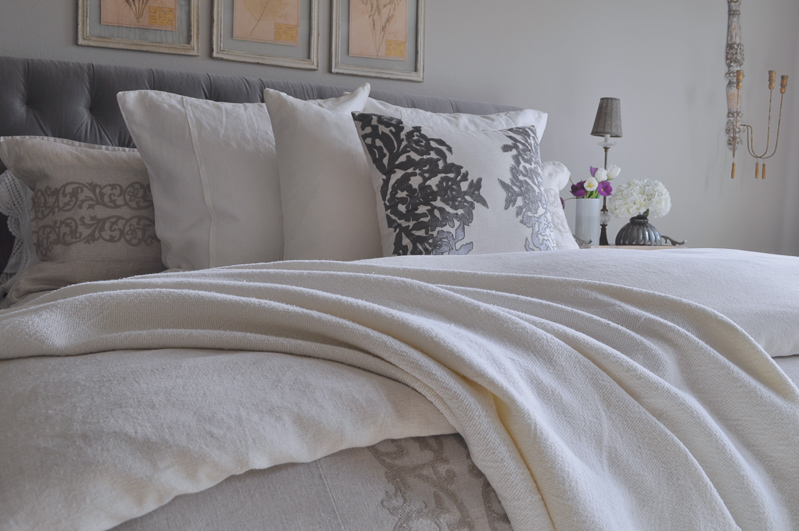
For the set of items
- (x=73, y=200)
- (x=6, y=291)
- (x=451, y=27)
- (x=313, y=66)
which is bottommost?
(x=6, y=291)

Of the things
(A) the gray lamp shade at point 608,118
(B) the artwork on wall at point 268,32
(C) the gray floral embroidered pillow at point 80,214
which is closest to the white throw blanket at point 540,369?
(C) the gray floral embroidered pillow at point 80,214

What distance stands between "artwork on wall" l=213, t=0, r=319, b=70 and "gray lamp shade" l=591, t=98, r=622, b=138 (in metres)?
1.34

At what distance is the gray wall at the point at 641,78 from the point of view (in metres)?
2.93

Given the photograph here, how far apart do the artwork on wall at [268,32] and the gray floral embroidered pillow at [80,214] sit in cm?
93

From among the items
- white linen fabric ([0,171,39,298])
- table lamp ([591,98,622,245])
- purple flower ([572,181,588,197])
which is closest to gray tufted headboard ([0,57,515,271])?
white linen fabric ([0,171,39,298])

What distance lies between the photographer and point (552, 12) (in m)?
3.16

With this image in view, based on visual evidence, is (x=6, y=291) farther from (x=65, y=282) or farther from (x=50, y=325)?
(x=50, y=325)

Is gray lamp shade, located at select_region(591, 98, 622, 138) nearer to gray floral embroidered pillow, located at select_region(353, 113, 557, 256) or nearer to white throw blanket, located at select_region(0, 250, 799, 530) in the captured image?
gray floral embroidered pillow, located at select_region(353, 113, 557, 256)

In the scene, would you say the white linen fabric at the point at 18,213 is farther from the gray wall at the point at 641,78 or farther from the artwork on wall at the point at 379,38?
the artwork on wall at the point at 379,38

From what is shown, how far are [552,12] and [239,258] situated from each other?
2.25m

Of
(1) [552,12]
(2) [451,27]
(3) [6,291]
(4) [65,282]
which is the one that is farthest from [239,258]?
(1) [552,12]

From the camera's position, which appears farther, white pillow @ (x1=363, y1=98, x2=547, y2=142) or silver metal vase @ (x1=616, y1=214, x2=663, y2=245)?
silver metal vase @ (x1=616, y1=214, x2=663, y2=245)

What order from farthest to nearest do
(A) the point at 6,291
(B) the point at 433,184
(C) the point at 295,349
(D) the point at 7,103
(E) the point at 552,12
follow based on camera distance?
1. (E) the point at 552,12
2. (D) the point at 7,103
3. (A) the point at 6,291
4. (B) the point at 433,184
5. (C) the point at 295,349

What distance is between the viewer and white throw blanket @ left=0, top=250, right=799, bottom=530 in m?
0.61
